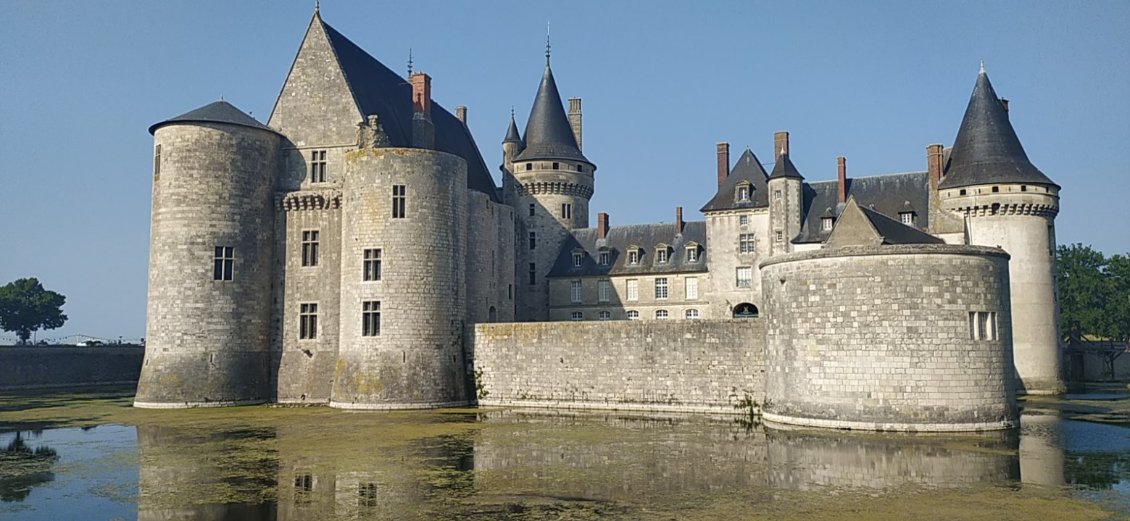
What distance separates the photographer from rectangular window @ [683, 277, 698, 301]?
38.5 m

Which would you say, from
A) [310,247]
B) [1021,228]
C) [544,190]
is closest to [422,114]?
[310,247]

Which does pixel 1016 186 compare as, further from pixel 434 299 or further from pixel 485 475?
pixel 485 475

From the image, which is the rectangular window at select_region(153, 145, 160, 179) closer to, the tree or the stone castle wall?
the stone castle wall

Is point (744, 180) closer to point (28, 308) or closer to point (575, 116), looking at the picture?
point (575, 116)

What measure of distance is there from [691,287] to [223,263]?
2000 cm

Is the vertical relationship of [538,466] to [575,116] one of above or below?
below

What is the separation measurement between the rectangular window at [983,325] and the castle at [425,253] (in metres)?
0.06

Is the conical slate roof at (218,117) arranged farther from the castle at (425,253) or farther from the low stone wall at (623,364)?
the low stone wall at (623,364)

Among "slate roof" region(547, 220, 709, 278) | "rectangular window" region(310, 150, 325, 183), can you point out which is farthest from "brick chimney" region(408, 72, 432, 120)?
"slate roof" region(547, 220, 709, 278)

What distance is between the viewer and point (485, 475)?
44.9ft

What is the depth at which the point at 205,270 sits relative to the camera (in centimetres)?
2683

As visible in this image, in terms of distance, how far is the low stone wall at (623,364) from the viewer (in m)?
23.0

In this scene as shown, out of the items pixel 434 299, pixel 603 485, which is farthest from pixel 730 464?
pixel 434 299

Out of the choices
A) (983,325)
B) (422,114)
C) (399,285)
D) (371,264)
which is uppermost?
(422,114)
